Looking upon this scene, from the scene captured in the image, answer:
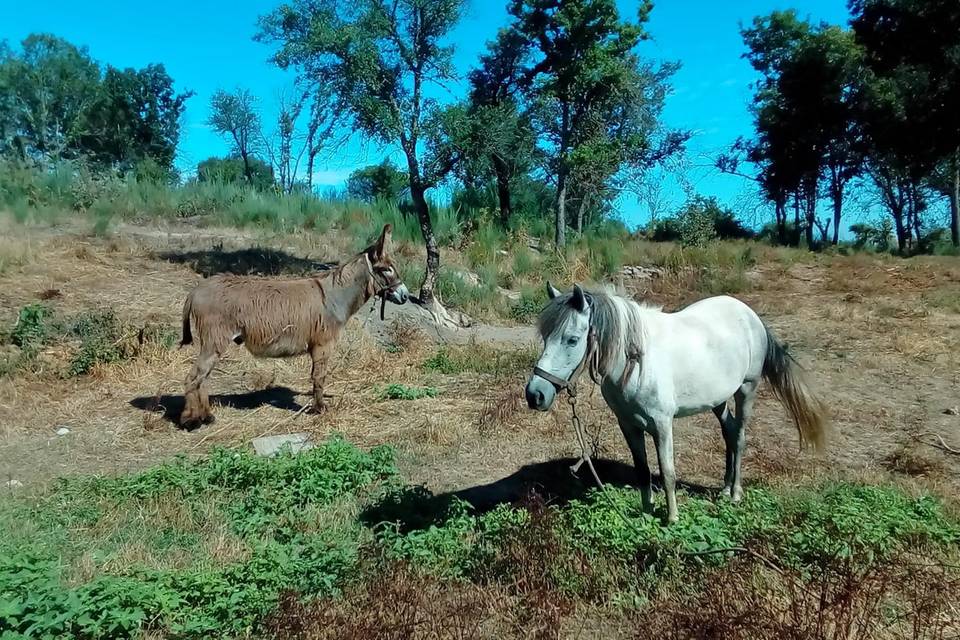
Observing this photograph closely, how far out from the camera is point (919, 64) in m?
18.0

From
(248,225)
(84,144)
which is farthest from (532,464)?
(84,144)

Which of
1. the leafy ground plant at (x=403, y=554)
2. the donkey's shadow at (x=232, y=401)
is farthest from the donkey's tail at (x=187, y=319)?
the leafy ground plant at (x=403, y=554)

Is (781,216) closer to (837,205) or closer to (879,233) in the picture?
(837,205)

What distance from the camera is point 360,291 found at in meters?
8.55

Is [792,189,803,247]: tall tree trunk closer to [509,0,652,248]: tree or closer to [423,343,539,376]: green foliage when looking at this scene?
[509,0,652,248]: tree

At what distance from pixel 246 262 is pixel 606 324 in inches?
459

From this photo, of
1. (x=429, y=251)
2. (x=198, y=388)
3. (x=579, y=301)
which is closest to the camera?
(x=579, y=301)

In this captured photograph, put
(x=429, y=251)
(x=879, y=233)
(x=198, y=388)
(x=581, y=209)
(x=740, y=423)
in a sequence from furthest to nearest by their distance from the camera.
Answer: (x=879, y=233) → (x=581, y=209) → (x=429, y=251) → (x=198, y=388) → (x=740, y=423)

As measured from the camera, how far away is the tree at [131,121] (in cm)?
3531

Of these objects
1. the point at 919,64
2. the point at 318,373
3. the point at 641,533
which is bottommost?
the point at 641,533

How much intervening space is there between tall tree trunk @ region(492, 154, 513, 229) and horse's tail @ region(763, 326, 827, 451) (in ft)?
54.2

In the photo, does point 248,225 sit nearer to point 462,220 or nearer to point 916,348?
point 462,220

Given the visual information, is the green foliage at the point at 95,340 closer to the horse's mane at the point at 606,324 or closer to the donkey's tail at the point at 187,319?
the donkey's tail at the point at 187,319

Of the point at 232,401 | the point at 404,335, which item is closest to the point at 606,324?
the point at 232,401
